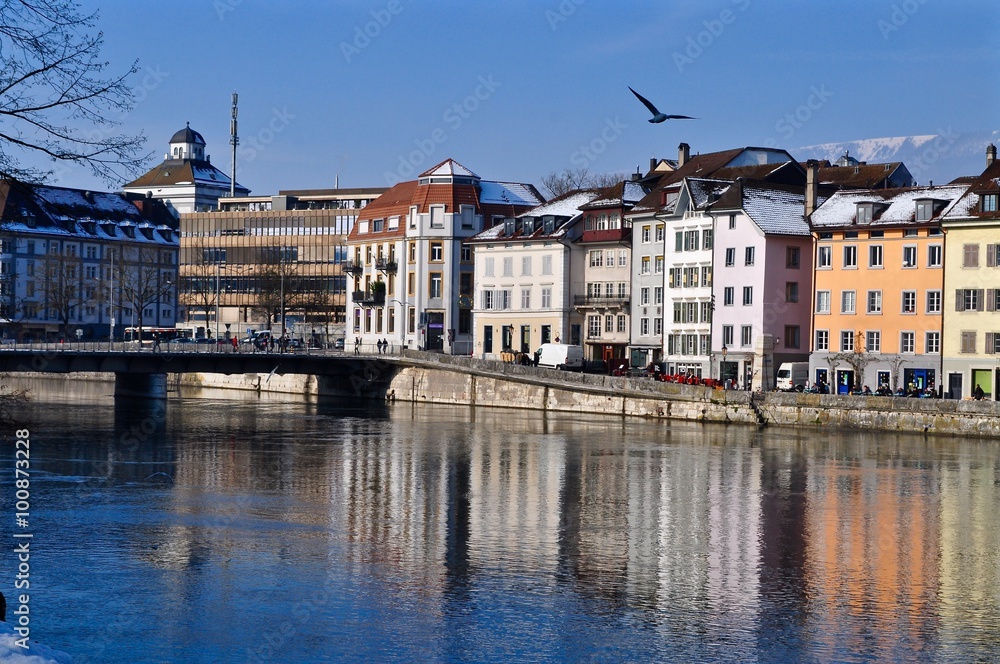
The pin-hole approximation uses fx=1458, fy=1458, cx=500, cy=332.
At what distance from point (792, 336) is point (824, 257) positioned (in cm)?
559

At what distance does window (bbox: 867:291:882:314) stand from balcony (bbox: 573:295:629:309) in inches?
838

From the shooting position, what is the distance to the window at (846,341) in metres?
89.2

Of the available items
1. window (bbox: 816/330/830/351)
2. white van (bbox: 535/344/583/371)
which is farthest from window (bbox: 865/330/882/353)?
white van (bbox: 535/344/583/371)

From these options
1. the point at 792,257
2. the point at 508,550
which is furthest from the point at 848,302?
the point at 508,550

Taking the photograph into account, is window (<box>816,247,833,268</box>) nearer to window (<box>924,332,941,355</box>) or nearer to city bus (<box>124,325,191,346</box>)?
window (<box>924,332,941,355</box>)

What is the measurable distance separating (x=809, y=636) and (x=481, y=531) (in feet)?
44.5

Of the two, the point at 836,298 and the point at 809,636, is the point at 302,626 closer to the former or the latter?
the point at 809,636

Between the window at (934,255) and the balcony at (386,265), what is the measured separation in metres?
51.0

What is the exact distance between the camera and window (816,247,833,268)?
90.8 meters

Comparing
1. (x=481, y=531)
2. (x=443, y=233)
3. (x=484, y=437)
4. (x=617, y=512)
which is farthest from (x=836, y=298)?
(x=481, y=531)

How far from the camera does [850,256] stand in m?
89.7

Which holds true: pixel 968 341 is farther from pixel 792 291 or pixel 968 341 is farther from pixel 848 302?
pixel 792 291

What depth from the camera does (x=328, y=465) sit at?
57.2 m

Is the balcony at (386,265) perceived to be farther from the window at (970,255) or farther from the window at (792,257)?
the window at (970,255)
